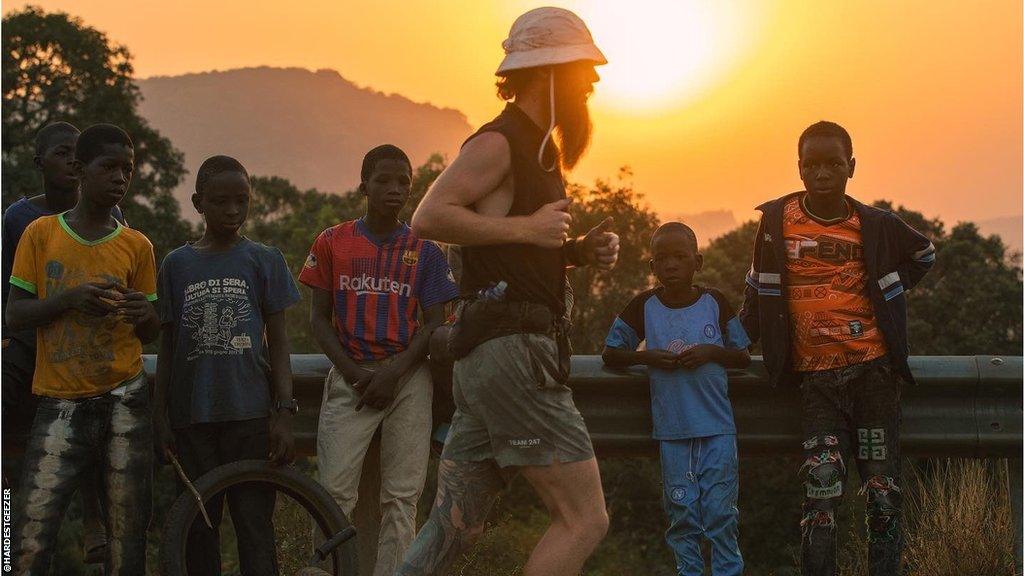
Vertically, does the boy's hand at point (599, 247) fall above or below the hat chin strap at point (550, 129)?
below

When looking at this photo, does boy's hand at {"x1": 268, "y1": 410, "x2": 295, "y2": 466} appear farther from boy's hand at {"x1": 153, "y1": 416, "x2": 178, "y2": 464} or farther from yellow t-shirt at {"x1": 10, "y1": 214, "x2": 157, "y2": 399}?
yellow t-shirt at {"x1": 10, "y1": 214, "x2": 157, "y2": 399}

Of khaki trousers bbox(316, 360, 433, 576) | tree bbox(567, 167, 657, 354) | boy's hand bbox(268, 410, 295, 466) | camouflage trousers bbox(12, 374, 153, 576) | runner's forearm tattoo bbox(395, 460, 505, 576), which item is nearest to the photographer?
runner's forearm tattoo bbox(395, 460, 505, 576)

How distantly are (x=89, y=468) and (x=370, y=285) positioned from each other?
128cm

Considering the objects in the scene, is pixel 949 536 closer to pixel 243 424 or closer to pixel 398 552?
pixel 398 552

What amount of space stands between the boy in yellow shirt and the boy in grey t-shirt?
135 millimetres

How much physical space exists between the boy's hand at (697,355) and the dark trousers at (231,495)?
1.72m

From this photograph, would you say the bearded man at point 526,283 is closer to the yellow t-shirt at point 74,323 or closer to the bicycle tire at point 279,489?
the bicycle tire at point 279,489

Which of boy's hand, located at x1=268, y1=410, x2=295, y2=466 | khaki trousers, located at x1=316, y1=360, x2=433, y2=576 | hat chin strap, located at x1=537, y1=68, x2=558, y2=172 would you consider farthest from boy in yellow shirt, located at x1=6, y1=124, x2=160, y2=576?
hat chin strap, located at x1=537, y1=68, x2=558, y2=172

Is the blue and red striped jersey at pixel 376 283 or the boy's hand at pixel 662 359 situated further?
the boy's hand at pixel 662 359

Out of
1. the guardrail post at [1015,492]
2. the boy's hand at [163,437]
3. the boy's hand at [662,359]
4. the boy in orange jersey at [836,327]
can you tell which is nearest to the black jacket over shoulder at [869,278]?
the boy in orange jersey at [836,327]

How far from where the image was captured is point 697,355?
5.18 meters

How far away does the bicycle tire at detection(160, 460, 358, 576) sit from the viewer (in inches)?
183

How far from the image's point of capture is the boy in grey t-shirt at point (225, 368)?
484 centimetres

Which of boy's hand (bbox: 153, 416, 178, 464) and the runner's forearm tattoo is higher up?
boy's hand (bbox: 153, 416, 178, 464)
